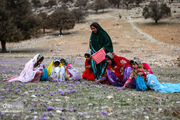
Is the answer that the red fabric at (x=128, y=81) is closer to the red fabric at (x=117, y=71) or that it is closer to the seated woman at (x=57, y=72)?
the red fabric at (x=117, y=71)

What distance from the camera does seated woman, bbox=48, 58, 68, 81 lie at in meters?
8.84

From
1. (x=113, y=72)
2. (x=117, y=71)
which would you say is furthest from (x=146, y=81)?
(x=113, y=72)

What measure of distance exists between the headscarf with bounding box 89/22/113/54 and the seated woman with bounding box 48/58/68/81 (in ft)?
5.95

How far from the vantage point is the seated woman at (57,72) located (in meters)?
8.84

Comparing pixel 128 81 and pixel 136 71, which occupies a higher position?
pixel 136 71

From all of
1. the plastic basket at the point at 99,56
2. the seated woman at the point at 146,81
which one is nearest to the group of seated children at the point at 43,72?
the plastic basket at the point at 99,56

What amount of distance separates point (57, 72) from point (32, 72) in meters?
1.12

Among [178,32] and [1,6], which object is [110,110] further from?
[178,32]

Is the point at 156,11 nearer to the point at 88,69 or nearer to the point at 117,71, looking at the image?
the point at 88,69

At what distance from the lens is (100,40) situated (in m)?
9.33

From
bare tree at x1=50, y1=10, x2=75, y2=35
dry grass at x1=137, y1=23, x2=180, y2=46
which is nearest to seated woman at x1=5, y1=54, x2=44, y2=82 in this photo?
dry grass at x1=137, y1=23, x2=180, y2=46

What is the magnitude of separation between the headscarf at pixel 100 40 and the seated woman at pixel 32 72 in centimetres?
270

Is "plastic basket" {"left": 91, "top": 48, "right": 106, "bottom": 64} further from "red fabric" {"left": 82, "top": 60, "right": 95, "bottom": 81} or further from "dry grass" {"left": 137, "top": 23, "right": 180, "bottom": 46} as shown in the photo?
"dry grass" {"left": 137, "top": 23, "right": 180, "bottom": 46}

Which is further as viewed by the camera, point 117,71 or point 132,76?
point 117,71
